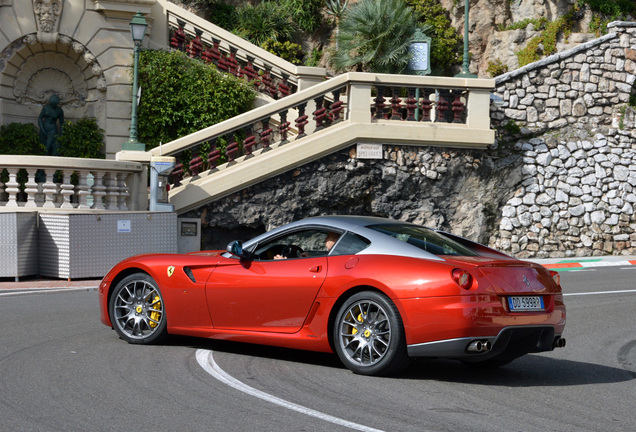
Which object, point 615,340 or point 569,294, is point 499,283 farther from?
point 569,294

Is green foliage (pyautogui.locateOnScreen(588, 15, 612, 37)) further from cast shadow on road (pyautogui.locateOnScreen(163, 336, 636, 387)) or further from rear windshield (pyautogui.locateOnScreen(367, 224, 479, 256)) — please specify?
rear windshield (pyautogui.locateOnScreen(367, 224, 479, 256))

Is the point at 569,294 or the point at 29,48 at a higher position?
the point at 29,48

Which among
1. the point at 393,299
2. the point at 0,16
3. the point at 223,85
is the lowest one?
the point at 393,299

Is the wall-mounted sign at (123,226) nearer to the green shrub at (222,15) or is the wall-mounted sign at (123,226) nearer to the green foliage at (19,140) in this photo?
the green foliage at (19,140)

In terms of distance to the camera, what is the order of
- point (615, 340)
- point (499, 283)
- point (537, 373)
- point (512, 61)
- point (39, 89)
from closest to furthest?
point (499, 283)
point (537, 373)
point (615, 340)
point (39, 89)
point (512, 61)

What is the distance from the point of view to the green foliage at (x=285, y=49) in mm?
26547

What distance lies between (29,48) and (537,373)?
16306mm

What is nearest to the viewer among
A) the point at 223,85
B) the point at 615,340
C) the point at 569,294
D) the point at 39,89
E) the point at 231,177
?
the point at 615,340

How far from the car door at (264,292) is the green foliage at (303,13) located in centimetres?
2118

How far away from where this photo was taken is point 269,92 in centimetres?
2055

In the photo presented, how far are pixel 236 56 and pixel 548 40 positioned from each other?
9.64 m

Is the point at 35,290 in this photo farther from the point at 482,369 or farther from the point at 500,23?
the point at 500,23

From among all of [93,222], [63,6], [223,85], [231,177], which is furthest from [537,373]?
[63,6]

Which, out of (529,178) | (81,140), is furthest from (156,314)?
(81,140)
